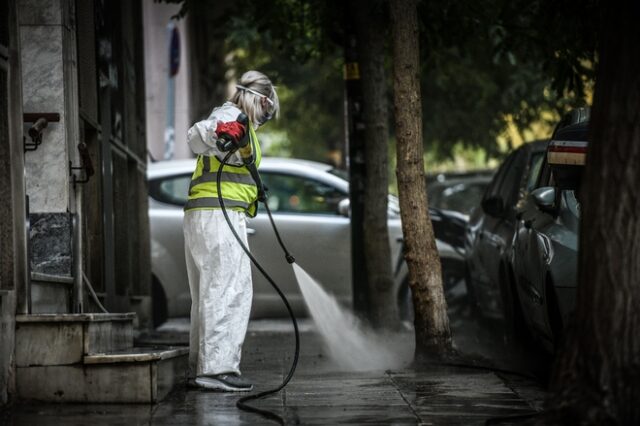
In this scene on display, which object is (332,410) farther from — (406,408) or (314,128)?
(314,128)

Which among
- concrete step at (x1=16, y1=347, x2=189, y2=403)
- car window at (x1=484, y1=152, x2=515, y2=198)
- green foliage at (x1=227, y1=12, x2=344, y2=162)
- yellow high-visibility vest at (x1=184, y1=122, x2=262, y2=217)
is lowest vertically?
concrete step at (x1=16, y1=347, x2=189, y2=403)

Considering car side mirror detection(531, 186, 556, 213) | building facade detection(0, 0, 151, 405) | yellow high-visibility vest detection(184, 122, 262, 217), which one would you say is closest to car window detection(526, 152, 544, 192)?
car side mirror detection(531, 186, 556, 213)

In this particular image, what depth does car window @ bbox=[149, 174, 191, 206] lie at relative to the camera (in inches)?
545

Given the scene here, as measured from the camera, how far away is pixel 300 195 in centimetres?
1372

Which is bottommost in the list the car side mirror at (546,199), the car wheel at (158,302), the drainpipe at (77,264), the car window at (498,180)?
the car wheel at (158,302)

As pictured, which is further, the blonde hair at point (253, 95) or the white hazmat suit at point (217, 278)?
the blonde hair at point (253, 95)

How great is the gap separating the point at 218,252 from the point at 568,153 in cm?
213

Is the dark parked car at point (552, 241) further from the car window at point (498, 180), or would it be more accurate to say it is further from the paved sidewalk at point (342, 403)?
the car window at point (498, 180)

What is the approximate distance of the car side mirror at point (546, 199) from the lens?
865 centimetres

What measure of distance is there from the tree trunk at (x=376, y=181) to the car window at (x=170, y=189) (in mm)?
2638

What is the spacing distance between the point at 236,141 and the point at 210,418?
179 cm

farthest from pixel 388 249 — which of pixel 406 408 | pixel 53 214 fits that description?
pixel 406 408

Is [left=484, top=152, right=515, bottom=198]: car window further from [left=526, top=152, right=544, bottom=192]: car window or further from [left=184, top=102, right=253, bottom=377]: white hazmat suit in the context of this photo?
[left=184, top=102, right=253, bottom=377]: white hazmat suit

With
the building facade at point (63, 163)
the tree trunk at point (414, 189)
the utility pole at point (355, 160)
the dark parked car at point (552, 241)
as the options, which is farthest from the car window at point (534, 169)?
the building facade at point (63, 163)
